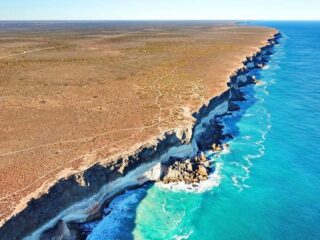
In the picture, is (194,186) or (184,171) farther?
(184,171)

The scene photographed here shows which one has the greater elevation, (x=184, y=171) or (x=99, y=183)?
(x=99, y=183)

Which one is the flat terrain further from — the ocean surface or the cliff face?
the ocean surface

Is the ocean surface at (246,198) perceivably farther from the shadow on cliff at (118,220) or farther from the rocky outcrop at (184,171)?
the rocky outcrop at (184,171)

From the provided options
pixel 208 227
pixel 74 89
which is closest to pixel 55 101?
pixel 74 89

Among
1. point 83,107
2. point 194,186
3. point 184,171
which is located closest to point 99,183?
point 184,171

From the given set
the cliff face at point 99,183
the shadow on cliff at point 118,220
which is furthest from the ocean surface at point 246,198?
the cliff face at point 99,183

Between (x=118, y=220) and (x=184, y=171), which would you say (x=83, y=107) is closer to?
(x=184, y=171)

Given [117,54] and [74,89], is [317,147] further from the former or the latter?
[117,54]

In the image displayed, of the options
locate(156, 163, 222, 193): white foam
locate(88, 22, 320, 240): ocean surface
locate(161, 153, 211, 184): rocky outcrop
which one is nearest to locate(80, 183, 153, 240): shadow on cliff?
locate(88, 22, 320, 240): ocean surface

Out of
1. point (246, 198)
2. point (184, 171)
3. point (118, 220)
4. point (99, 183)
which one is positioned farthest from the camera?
point (184, 171)
